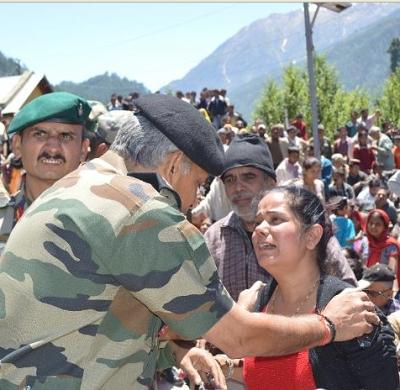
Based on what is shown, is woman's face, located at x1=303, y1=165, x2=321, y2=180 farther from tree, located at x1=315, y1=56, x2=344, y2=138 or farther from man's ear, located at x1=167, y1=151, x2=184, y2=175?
tree, located at x1=315, y1=56, x2=344, y2=138

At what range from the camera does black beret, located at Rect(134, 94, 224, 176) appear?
81.6 inches


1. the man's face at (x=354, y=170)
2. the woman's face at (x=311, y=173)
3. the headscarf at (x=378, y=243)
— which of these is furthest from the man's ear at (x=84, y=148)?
the man's face at (x=354, y=170)

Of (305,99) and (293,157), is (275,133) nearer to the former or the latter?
(293,157)

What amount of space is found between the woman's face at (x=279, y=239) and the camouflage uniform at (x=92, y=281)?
36.4 inches

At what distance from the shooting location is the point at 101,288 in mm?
1896

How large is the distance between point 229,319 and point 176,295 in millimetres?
168

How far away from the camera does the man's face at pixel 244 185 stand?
13.6 ft

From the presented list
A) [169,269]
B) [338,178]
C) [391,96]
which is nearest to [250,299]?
[169,269]

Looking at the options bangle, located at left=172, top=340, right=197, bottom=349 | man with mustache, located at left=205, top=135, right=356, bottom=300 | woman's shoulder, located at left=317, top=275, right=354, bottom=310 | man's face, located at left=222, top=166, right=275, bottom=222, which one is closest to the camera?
bangle, located at left=172, top=340, right=197, bottom=349

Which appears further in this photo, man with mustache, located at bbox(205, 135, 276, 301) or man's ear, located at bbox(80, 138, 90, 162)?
man with mustache, located at bbox(205, 135, 276, 301)

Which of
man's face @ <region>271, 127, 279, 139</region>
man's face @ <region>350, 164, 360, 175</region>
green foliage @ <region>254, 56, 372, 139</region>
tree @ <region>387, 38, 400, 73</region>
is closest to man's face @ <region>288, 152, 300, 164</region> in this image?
man's face @ <region>271, 127, 279, 139</region>

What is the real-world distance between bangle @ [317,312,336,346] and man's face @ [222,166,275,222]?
1.89 meters

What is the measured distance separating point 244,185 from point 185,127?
219cm

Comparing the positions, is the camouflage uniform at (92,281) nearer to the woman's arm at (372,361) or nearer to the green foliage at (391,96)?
the woman's arm at (372,361)
